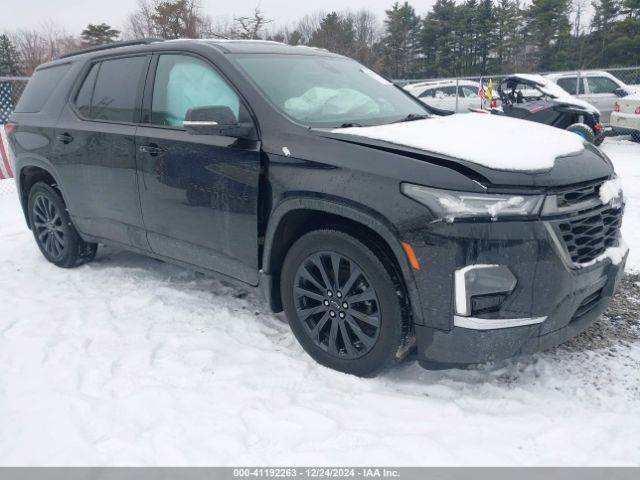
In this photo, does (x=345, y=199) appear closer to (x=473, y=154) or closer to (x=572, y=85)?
(x=473, y=154)

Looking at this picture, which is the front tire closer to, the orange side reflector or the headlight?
the orange side reflector

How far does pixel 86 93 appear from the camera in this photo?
427 cm

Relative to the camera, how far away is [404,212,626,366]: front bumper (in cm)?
230

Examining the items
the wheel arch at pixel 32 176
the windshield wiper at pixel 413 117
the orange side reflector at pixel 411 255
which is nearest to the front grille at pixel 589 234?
the orange side reflector at pixel 411 255

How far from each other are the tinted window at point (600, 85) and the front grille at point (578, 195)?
45.2ft

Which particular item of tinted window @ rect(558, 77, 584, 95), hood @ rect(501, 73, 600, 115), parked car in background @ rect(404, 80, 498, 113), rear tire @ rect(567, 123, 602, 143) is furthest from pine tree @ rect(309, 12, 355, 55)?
rear tire @ rect(567, 123, 602, 143)

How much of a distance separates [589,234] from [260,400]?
5.99 ft

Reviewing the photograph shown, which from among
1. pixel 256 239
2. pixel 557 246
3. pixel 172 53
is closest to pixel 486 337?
pixel 557 246

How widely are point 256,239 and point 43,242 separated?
295 centimetres

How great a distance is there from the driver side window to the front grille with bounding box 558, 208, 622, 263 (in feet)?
6.55

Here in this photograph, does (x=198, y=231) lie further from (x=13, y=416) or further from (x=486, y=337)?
(x=486, y=337)

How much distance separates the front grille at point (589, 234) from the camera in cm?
241

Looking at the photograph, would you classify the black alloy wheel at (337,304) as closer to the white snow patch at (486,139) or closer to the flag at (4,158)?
the white snow patch at (486,139)

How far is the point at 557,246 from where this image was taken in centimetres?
Result: 235
